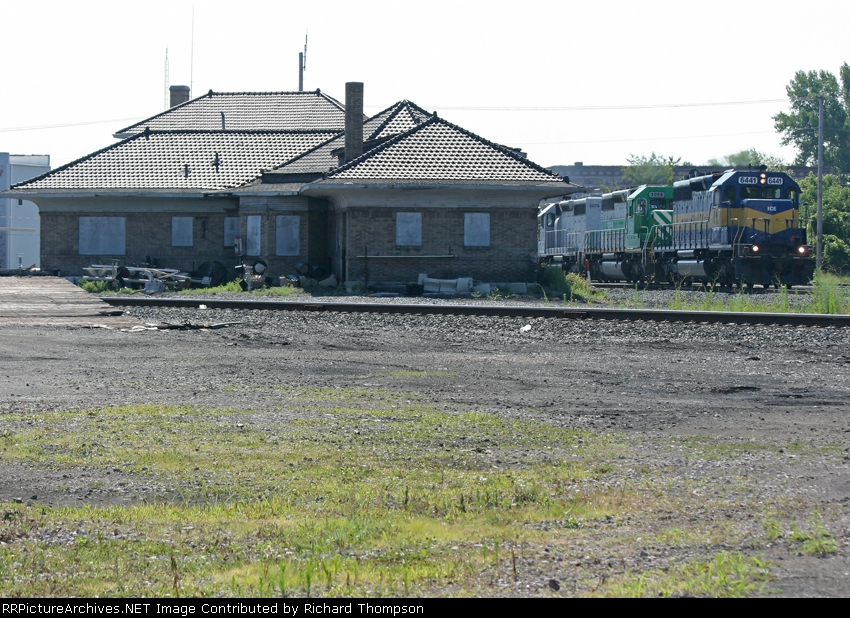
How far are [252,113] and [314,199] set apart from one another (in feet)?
46.0

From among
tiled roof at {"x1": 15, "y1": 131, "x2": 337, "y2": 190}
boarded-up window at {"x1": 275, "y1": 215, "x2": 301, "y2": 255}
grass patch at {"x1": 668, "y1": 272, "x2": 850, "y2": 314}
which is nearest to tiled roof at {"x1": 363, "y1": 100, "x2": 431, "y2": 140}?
tiled roof at {"x1": 15, "y1": 131, "x2": 337, "y2": 190}

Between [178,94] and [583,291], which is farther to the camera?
[178,94]

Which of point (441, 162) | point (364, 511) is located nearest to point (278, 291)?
point (441, 162)

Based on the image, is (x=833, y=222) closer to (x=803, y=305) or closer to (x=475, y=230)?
(x=475, y=230)

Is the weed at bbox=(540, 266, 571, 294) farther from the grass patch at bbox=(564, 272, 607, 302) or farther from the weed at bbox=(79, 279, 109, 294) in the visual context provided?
the weed at bbox=(79, 279, 109, 294)

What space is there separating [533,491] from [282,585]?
2.62 metres

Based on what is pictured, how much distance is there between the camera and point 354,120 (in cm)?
3553

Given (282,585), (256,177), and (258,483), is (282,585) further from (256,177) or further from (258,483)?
(256,177)

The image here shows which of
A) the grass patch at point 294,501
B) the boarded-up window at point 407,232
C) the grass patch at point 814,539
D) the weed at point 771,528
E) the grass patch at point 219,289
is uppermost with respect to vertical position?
the boarded-up window at point 407,232

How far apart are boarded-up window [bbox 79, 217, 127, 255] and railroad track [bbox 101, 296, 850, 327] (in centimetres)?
1624

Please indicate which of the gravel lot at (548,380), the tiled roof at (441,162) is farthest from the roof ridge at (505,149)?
the gravel lot at (548,380)

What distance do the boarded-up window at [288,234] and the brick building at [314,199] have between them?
4cm

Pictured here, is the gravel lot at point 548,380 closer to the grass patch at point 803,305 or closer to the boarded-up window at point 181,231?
the grass patch at point 803,305

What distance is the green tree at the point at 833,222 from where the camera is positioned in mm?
51719
